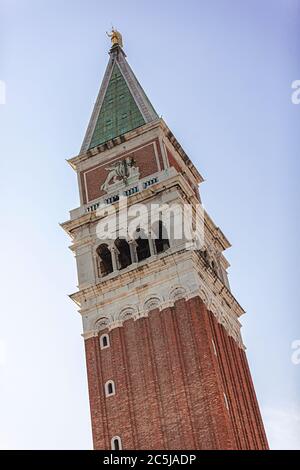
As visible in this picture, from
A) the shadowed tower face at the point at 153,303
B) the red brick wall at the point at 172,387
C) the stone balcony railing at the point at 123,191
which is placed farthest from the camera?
the stone balcony railing at the point at 123,191

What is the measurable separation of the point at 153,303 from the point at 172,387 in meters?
5.52

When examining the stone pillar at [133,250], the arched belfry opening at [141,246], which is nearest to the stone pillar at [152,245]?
the arched belfry opening at [141,246]

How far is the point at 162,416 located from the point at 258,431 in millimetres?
6855

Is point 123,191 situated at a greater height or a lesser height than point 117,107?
lesser

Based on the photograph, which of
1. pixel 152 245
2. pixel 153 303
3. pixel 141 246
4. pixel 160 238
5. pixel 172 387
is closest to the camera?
pixel 172 387

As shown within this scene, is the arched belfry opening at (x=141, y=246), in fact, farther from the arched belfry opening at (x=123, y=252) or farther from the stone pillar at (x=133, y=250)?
the arched belfry opening at (x=123, y=252)

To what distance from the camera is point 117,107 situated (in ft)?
201

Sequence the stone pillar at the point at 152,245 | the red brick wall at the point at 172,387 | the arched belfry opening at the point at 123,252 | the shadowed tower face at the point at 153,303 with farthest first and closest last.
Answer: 1. the arched belfry opening at the point at 123,252
2. the stone pillar at the point at 152,245
3. the shadowed tower face at the point at 153,303
4. the red brick wall at the point at 172,387

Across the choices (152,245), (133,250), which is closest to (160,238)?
(152,245)

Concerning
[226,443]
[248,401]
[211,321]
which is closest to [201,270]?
[211,321]

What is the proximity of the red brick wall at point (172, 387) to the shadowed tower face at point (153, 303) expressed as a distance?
0.06m

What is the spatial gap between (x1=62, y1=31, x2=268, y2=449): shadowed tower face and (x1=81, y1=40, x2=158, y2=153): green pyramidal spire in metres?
0.15

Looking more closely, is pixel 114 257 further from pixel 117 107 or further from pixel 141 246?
pixel 117 107

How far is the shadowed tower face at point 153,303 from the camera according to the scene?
146 feet
